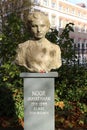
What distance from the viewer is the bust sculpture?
260 inches

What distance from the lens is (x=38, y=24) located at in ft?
21.5

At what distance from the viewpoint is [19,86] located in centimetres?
1047

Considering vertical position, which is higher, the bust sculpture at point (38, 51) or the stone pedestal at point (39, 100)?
the bust sculpture at point (38, 51)

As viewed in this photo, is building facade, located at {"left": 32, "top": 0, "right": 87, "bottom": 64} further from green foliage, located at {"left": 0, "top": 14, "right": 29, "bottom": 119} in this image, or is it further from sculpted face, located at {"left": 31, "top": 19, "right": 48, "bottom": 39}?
sculpted face, located at {"left": 31, "top": 19, "right": 48, "bottom": 39}

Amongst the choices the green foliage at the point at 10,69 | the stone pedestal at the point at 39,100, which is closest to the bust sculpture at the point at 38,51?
the stone pedestal at the point at 39,100

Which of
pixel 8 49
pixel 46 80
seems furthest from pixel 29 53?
pixel 8 49

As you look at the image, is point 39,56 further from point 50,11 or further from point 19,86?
point 50,11

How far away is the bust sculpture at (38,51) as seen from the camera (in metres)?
6.61

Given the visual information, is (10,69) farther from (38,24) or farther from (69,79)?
(38,24)

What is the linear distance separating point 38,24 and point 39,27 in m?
0.06

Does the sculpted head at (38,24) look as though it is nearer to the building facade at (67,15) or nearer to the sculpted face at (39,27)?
the sculpted face at (39,27)

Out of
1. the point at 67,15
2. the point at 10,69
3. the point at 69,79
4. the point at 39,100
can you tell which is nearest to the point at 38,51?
the point at 39,100

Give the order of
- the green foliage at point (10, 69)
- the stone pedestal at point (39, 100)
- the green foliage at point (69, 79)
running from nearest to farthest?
the stone pedestal at point (39, 100), the green foliage at point (10, 69), the green foliage at point (69, 79)

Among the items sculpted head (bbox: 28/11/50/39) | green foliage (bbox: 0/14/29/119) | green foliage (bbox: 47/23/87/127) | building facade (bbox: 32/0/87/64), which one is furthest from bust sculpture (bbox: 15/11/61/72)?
building facade (bbox: 32/0/87/64)
